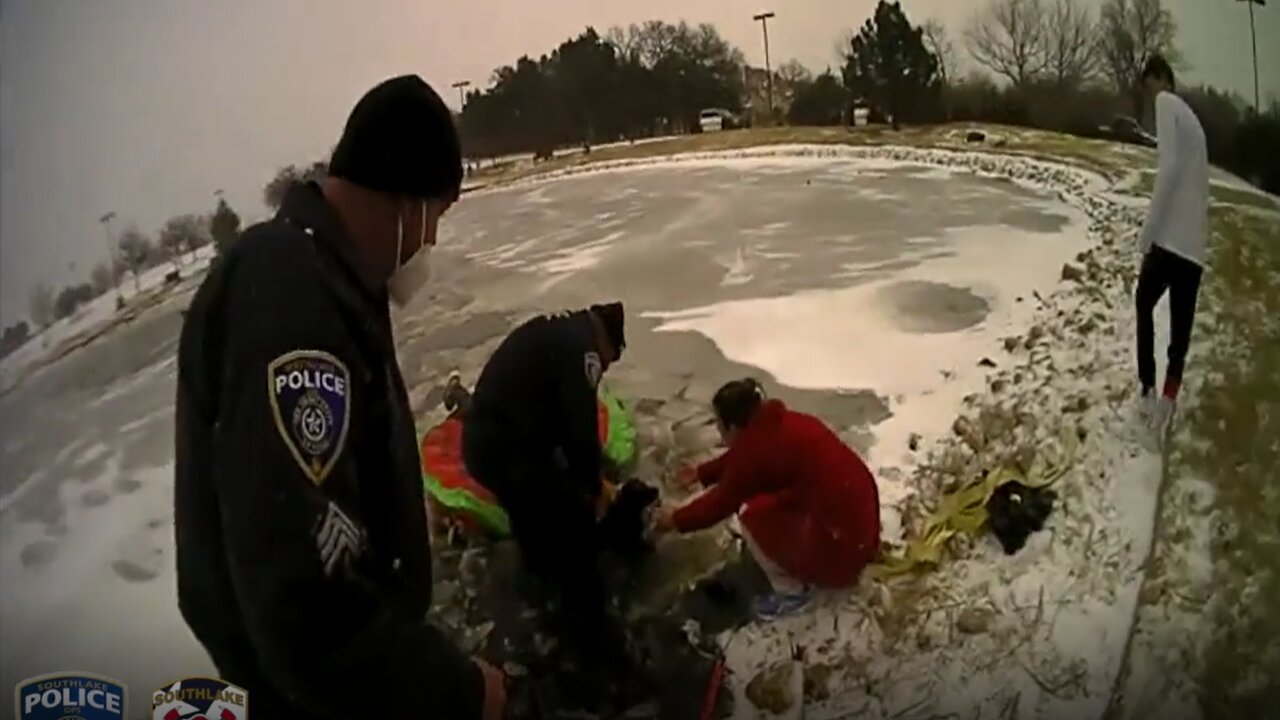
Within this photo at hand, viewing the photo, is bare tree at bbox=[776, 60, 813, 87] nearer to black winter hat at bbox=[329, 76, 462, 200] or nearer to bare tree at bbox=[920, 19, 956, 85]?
bare tree at bbox=[920, 19, 956, 85]

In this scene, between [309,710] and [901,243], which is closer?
[309,710]

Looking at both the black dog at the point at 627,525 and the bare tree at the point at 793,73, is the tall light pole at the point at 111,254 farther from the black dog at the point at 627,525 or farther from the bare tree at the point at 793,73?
the bare tree at the point at 793,73

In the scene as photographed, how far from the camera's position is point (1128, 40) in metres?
1.75

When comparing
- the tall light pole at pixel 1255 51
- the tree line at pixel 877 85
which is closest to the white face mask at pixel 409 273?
the tree line at pixel 877 85

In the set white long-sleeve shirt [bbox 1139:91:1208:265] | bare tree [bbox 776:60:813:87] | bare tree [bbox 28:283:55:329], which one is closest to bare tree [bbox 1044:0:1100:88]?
white long-sleeve shirt [bbox 1139:91:1208:265]

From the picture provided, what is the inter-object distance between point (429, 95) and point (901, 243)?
2.17 ft

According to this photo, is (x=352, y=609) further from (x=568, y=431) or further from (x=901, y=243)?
(x=901, y=243)

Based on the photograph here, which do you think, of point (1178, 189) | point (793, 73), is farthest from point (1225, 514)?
point (793, 73)

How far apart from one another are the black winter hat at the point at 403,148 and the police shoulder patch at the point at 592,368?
29 cm

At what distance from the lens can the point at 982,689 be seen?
1.64 metres

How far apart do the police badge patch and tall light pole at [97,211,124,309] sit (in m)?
0.74

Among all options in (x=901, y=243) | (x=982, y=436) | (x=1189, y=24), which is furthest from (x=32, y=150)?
(x=1189, y=24)

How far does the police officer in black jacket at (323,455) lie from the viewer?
4.00 ft

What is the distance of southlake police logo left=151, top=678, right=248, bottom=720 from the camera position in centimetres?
160
